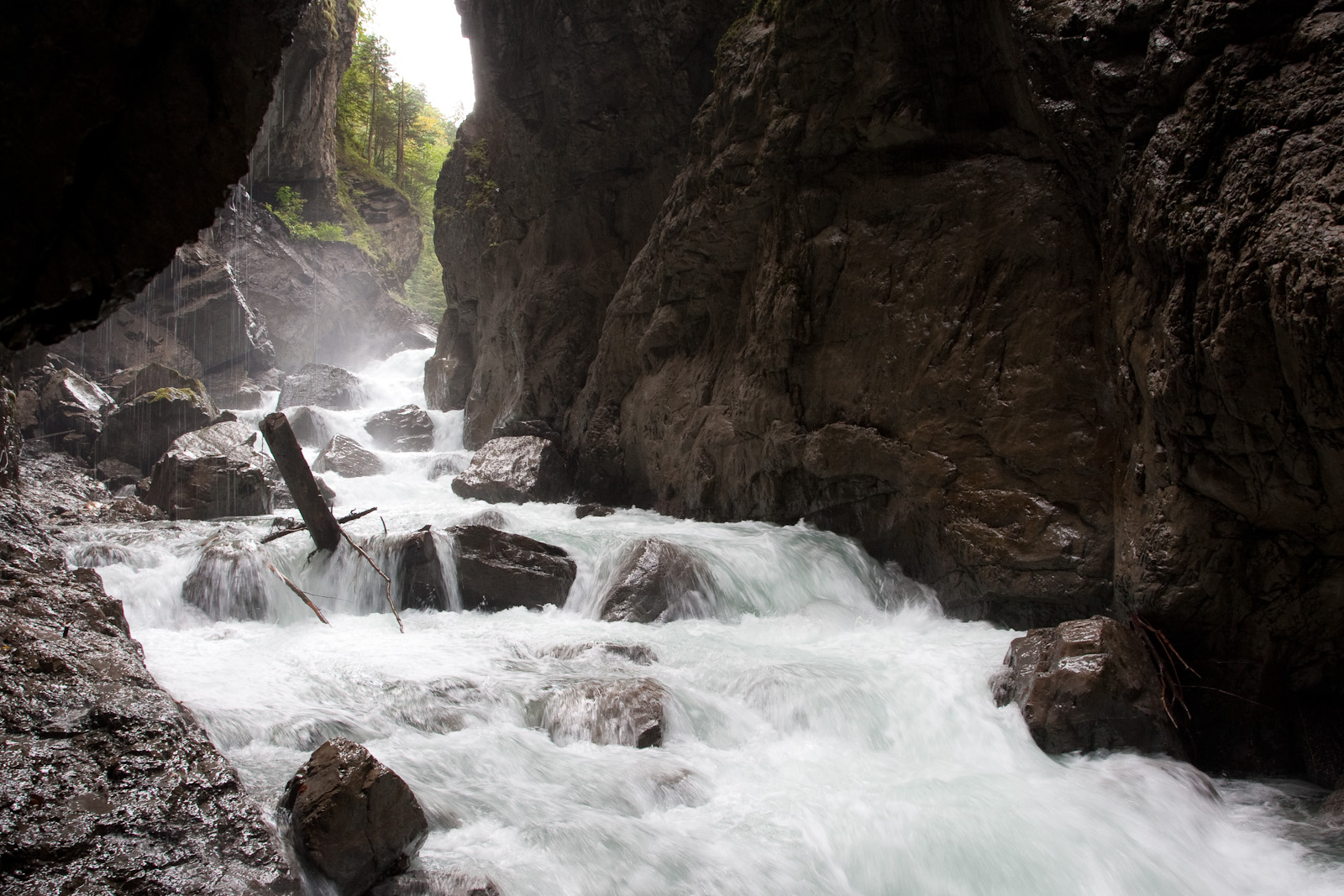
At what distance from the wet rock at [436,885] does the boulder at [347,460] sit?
13.1 metres

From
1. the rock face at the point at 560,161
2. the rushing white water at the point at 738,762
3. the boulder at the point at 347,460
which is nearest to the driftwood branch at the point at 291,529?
the rushing white water at the point at 738,762

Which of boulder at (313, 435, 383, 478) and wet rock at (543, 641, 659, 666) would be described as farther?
boulder at (313, 435, 383, 478)

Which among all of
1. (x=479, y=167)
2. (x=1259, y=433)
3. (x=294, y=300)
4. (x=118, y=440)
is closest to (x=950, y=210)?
(x=1259, y=433)

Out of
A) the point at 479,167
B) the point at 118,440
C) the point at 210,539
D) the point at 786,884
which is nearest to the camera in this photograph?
the point at 786,884

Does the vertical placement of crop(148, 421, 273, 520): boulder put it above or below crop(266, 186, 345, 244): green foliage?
below

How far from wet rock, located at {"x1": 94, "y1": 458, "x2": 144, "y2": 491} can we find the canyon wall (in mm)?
8930

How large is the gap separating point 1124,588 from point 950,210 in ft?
12.8

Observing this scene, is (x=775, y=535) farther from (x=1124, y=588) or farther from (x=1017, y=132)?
(x=1017, y=132)

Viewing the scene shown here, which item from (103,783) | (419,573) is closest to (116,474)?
(419,573)

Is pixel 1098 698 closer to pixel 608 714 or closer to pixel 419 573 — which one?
pixel 608 714

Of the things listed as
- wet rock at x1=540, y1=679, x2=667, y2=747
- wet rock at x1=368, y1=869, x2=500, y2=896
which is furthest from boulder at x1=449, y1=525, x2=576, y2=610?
wet rock at x1=368, y1=869, x2=500, y2=896

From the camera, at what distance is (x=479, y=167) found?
16297mm

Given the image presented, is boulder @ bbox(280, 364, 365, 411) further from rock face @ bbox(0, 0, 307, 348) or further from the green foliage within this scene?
rock face @ bbox(0, 0, 307, 348)

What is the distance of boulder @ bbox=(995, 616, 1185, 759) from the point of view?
182 inches
